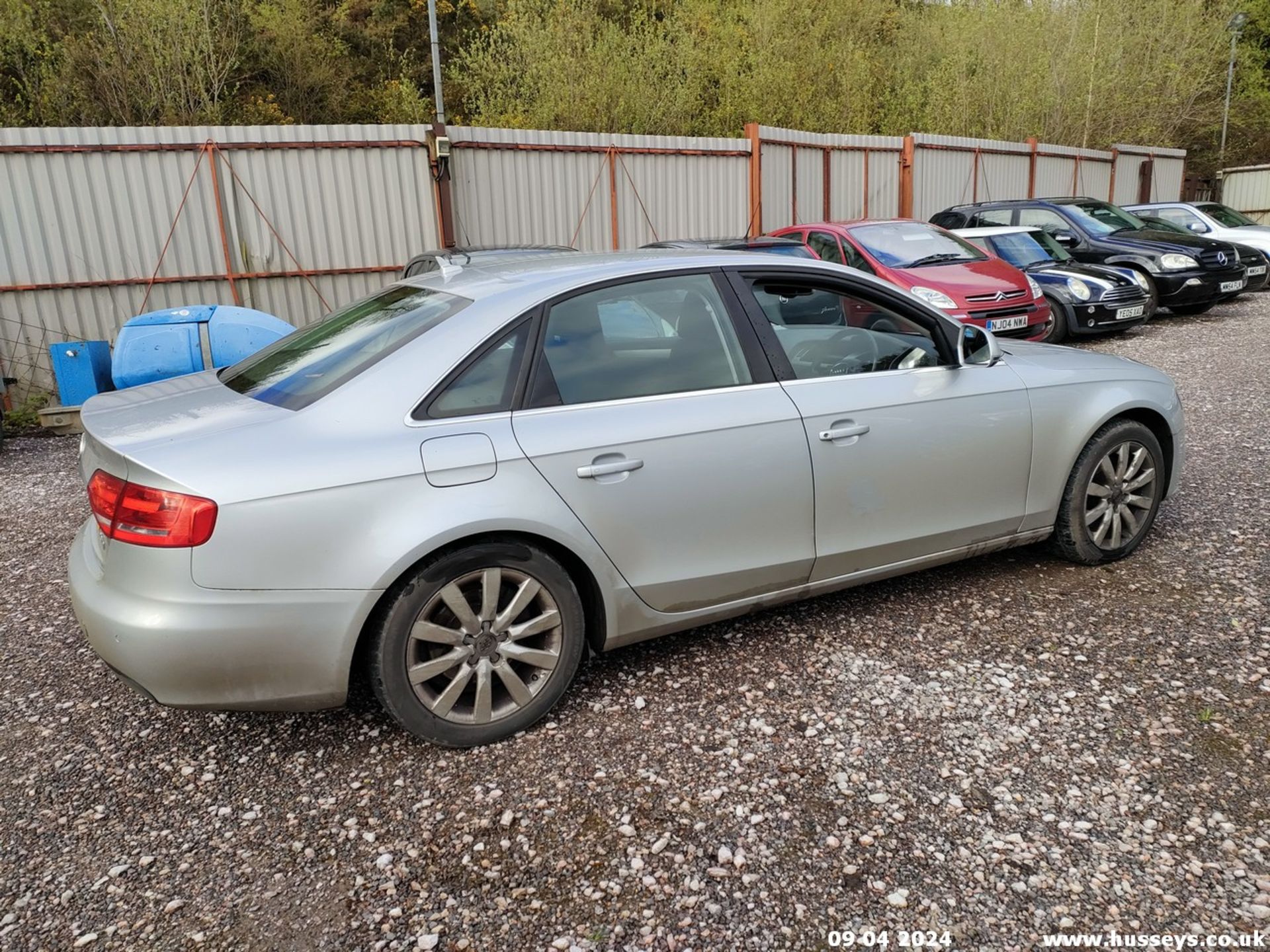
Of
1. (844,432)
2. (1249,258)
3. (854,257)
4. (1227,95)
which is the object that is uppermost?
(1227,95)

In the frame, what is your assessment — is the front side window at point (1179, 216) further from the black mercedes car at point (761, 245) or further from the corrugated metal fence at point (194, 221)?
the corrugated metal fence at point (194, 221)

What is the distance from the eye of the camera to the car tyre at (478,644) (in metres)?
2.88

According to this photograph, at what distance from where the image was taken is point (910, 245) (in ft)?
33.9

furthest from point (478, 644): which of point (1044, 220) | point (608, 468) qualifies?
point (1044, 220)

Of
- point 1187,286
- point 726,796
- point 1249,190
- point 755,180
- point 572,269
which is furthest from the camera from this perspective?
point 1249,190

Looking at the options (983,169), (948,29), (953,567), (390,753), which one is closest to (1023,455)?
(953,567)

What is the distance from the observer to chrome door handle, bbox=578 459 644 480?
306cm

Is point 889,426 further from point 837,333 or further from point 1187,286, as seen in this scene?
point 1187,286

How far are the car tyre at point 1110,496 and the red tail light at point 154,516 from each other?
11.6 feet

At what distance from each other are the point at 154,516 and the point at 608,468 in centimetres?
136

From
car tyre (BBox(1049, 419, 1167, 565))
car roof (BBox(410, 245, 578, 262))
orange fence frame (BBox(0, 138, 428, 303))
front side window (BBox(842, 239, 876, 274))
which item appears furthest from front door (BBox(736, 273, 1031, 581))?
orange fence frame (BBox(0, 138, 428, 303))

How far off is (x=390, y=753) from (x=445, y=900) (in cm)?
76

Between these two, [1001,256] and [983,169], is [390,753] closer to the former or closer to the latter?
[1001,256]

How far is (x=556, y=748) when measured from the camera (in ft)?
10.1
